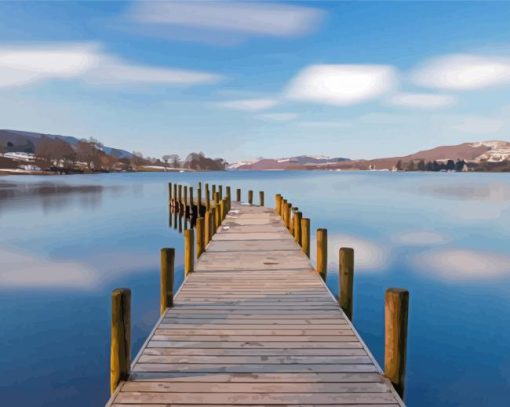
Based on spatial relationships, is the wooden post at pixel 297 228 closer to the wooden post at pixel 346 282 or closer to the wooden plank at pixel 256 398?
the wooden post at pixel 346 282

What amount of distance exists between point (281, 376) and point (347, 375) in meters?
0.81

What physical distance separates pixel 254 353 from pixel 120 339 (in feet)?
5.78

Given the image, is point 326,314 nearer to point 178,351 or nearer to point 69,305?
point 178,351

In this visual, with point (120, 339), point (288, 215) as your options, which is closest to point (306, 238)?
point (288, 215)

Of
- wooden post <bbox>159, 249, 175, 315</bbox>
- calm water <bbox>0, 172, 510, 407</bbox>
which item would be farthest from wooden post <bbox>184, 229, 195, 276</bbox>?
calm water <bbox>0, 172, 510, 407</bbox>

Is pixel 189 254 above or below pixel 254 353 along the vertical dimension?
above

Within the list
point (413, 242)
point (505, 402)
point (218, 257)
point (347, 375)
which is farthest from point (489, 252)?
point (347, 375)

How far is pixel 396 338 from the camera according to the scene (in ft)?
16.5

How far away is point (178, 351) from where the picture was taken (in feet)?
18.1

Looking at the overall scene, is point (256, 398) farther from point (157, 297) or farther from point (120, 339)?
point (157, 297)

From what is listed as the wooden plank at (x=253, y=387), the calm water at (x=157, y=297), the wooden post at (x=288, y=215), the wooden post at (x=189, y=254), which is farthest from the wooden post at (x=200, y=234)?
the wooden plank at (x=253, y=387)

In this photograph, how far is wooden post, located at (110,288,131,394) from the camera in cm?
484

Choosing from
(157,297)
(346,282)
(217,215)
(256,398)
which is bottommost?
(157,297)

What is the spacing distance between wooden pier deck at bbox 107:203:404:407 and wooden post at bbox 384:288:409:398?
0.18m
